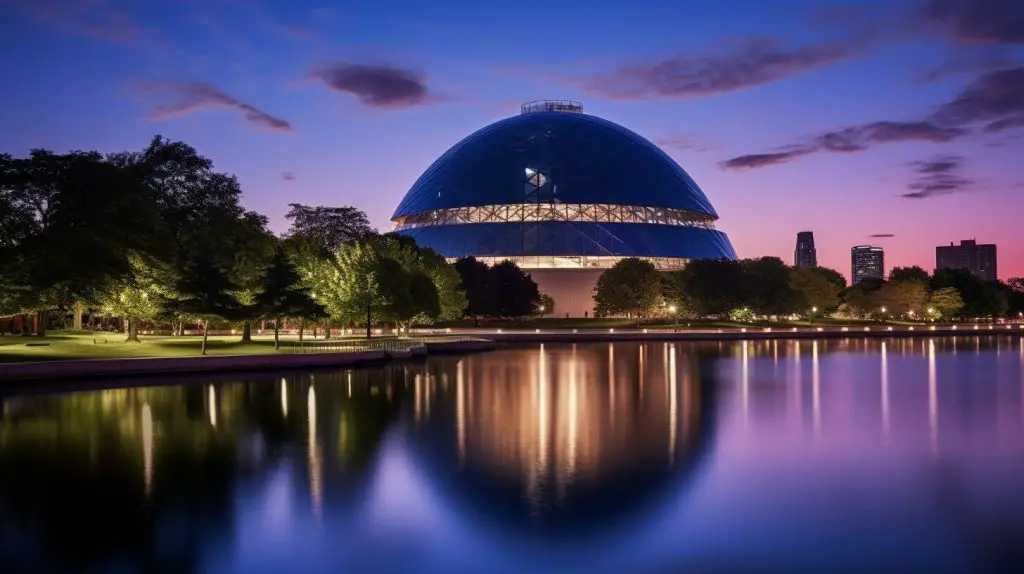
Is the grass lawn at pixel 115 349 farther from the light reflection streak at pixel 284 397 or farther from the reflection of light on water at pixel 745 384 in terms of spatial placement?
the reflection of light on water at pixel 745 384

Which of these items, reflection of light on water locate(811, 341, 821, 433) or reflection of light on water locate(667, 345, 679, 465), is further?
reflection of light on water locate(811, 341, 821, 433)

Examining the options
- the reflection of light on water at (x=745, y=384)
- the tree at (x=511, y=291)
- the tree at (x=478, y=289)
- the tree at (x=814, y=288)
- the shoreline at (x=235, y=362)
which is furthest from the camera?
the tree at (x=814, y=288)

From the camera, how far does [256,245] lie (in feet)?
190

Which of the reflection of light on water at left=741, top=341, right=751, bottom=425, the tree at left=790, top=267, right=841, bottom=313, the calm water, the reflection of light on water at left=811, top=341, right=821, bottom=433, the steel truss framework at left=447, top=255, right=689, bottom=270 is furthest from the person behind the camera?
the tree at left=790, top=267, right=841, bottom=313

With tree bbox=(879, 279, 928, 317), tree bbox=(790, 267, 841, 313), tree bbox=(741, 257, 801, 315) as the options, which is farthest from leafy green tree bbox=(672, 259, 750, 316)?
tree bbox=(879, 279, 928, 317)

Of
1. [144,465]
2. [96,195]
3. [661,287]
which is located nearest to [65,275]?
[96,195]

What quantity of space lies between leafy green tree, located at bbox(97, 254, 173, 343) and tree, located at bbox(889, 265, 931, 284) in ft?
368

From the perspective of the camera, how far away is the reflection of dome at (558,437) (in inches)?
667

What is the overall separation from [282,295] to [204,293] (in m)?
5.29

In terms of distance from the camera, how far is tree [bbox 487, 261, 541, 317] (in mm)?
95750

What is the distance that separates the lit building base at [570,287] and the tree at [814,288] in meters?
25.8

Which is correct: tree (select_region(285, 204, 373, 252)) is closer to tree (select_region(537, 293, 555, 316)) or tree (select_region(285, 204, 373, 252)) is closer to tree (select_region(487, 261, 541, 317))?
tree (select_region(487, 261, 541, 317))

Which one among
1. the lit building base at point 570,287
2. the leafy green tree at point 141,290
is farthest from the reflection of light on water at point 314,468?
the lit building base at point 570,287

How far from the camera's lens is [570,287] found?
4461 inches
